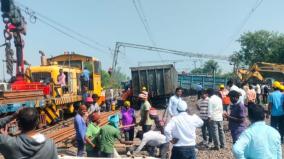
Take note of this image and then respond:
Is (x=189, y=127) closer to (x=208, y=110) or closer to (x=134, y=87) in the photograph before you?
(x=208, y=110)

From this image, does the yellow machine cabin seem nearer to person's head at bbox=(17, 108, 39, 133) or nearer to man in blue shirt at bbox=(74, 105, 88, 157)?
man in blue shirt at bbox=(74, 105, 88, 157)

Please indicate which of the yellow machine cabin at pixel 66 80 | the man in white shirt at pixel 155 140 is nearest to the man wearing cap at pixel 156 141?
the man in white shirt at pixel 155 140

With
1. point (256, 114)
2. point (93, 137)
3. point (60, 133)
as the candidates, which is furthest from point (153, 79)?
point (256, 114)

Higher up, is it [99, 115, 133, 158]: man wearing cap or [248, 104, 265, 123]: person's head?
[248, 104, 265, 123]: person's head

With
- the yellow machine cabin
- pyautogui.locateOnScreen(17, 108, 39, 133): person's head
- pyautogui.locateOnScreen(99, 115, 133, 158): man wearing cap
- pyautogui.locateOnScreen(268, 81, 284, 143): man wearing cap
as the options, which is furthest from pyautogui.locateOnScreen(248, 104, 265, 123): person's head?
the yellow machine cabin

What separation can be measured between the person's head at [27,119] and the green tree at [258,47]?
6240 cm

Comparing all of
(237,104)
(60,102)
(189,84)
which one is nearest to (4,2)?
(60,102)

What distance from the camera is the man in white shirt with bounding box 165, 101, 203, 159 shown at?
21.9 ft

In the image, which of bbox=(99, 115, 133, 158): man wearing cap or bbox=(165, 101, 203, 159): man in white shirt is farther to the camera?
bbox=(99, 115, 133, 158): man wearing cap

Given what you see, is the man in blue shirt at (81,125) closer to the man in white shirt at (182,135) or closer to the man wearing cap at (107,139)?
the man wearing cap at (107,139)

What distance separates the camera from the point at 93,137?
7953 millimetres

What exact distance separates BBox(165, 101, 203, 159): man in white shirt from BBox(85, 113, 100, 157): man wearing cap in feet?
5.58

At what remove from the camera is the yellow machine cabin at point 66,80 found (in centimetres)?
1919

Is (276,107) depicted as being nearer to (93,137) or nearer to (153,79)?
(93,137)
